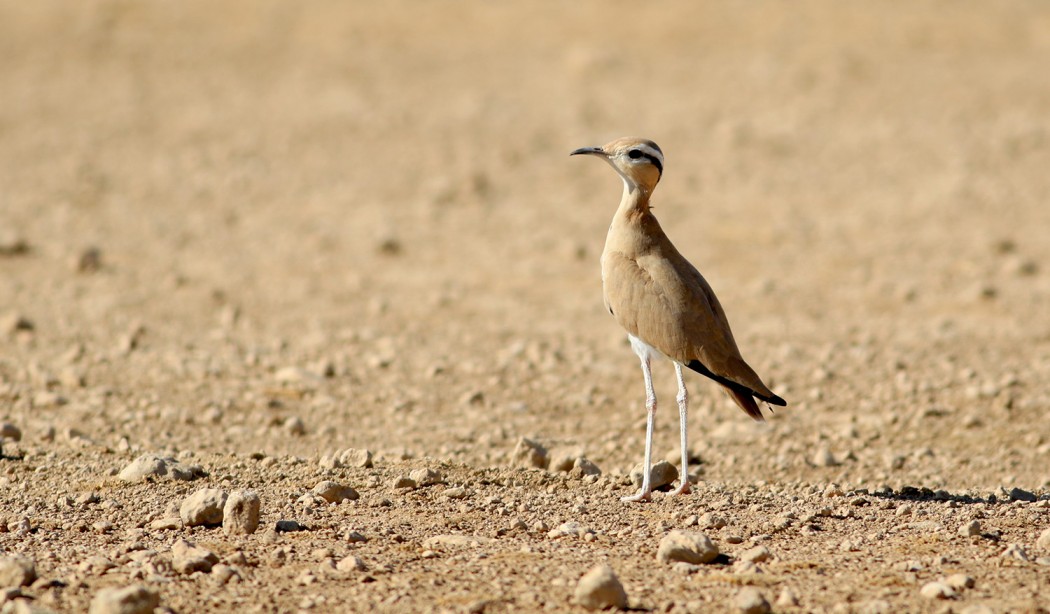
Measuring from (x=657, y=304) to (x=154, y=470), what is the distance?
221 centimetres

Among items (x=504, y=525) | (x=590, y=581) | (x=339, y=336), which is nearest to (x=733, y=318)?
(x=339, y=336)

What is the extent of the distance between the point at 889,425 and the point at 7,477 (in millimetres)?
4666

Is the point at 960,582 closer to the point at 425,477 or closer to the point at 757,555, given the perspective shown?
the point at 757,555

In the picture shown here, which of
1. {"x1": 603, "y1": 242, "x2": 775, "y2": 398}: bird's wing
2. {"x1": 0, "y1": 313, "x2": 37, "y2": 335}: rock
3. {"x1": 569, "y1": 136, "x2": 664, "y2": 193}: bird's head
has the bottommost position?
{"x1": 0, "y1": 313, "x2": 37, "y2": 335}: rock

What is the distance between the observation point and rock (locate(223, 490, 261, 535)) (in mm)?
5121

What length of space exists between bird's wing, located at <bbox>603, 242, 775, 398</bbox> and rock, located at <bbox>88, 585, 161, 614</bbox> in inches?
96.7

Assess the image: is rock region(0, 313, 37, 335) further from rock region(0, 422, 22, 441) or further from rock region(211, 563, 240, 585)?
rock region(211, 563, 240, 585)

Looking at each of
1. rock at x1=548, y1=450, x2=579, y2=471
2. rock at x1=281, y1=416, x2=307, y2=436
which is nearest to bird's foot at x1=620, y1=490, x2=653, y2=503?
rock at x1=548, y1=450, x2=579, y2=471

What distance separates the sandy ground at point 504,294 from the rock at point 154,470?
0.06 m

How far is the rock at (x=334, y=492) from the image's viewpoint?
5.61m

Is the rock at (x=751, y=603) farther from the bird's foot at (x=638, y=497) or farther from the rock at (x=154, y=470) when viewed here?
the rock at (x=154, y=470)

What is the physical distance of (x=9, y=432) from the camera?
6.87 meters

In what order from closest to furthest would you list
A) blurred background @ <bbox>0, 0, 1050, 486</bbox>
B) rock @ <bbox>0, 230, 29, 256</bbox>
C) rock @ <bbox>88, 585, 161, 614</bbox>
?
1. rock @ <bbox>88, 585, 161, 614</bbox>
2. blurred background @ <bbox>0, 0, 1050, 486</bbox>
3. rock @ <bbox>0, 230, 29, 256</bbox>

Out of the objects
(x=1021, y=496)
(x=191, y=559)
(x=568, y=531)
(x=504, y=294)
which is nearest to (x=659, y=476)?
(x=568, y=531)
